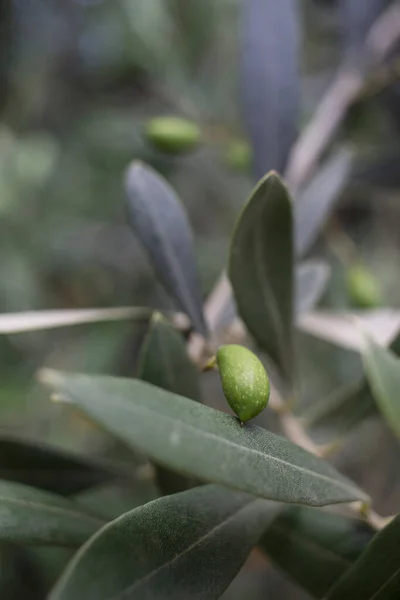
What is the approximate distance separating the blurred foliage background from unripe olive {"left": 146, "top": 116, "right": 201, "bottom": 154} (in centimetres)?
45

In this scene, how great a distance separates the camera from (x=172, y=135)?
0.90 meters

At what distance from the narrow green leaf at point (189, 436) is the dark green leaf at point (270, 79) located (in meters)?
0.57

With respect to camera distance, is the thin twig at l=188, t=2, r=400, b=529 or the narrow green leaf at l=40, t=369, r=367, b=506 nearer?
the narrow green leaf at l=40, t=369, r=367, b=506

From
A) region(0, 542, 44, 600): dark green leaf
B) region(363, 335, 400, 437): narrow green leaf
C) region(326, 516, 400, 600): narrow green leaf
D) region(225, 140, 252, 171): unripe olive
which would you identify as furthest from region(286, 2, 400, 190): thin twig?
region(0, 542, 44, 600): dark green leaf

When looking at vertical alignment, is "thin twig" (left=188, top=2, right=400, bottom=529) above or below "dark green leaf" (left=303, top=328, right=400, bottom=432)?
above

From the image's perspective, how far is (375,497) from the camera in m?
1.53

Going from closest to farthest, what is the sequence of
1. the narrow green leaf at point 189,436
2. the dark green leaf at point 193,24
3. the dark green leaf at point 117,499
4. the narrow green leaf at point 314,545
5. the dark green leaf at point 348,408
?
1. the narrow green leaf at point 189,436
2. the narrow green leaf at point 314,545
3. the dark green leaf at point 348,408
4. the dark green leaf at point 117,499
5. the dark green leaf at point 193,24

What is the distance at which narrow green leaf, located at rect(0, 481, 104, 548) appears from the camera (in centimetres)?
39

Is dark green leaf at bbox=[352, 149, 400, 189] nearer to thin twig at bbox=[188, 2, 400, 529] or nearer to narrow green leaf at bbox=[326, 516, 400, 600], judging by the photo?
thin twig at bbox=[188, 2, 400, 529]

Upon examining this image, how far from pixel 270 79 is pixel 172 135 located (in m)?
0.16

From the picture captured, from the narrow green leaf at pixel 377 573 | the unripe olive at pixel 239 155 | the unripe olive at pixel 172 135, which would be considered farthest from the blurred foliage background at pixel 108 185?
the narrow green leaf at pixel 377 573

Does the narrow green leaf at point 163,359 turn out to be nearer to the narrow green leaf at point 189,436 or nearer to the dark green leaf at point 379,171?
the narrow green leaf at point 189,436

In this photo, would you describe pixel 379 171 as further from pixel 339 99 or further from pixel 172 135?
pixel 172 135

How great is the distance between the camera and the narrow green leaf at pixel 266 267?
46 centimetres
